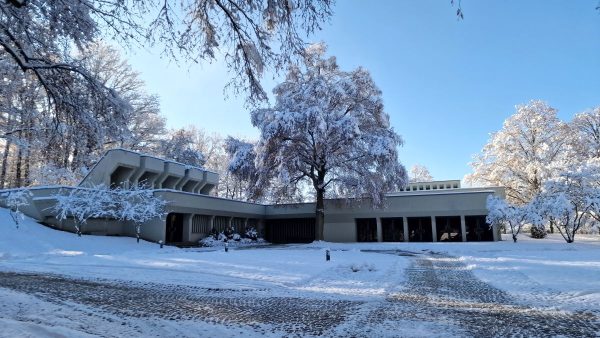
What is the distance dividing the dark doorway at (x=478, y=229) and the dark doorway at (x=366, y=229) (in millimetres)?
7862

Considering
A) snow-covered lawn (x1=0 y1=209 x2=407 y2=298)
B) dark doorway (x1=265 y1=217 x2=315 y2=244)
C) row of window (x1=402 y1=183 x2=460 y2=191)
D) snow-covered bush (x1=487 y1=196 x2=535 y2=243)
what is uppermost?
row of window (x1=402 y1=183 x2=460 y2=191)

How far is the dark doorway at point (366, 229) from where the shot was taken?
121 ft

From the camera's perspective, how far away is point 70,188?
79.2 feet

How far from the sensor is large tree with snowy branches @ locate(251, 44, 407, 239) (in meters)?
27.6

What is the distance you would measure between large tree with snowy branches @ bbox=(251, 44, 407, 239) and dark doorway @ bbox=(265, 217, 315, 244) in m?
8.38

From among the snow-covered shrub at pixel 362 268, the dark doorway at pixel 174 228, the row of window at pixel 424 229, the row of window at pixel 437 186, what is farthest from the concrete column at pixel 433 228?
the snow-covered shrub at pixel 362 268

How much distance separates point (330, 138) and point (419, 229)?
13399 millimetres

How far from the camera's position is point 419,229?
35.7 metres

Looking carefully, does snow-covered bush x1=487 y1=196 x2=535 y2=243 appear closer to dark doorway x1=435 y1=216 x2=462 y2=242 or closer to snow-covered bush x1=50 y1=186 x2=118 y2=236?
dark doorway x1=435 y1=216 x2=462 y2=242

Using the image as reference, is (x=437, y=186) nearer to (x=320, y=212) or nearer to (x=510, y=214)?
(x=510, y=214)

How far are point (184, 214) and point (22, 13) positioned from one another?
25867 mm

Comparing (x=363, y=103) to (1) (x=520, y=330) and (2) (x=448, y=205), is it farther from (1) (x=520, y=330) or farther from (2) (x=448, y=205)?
(1) (x=520, y=330)

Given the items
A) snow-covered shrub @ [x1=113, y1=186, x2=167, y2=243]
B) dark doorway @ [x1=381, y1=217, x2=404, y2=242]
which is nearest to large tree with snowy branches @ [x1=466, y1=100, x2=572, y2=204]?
dark doorway @ [x1=381, y1=217, x2=404, y2=242]

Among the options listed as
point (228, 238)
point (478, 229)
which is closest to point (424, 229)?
point (478, 229)
